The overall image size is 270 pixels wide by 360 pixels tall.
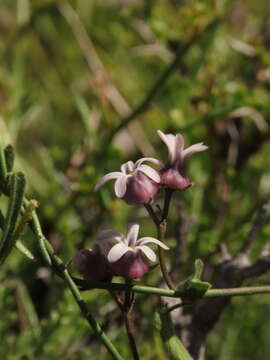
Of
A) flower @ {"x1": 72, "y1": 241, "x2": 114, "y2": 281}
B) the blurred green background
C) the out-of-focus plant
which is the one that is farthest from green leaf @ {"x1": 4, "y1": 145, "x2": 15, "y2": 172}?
the blurred green background

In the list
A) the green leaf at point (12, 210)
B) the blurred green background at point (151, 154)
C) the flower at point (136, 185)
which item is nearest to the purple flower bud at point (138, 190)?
the flower at point (136, 185)

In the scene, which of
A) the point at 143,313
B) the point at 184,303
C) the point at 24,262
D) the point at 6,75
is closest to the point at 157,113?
the point at 6,75

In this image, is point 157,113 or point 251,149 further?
point 157,113

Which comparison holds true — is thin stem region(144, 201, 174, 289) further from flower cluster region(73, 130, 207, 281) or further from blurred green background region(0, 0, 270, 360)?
blurred green background region(0, 0, 270, 360)

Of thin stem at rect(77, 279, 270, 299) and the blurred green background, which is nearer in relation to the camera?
thin stem at rect(77, 279, 270, 299)

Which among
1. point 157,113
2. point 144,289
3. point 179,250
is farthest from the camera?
point 157,113

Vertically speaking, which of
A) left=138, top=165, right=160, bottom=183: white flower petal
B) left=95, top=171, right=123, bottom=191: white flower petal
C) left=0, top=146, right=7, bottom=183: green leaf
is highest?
left=0, top=146, right=7, bottom=183: green leaf

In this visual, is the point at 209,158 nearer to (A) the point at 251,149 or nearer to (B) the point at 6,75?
(A) the point at 251,149

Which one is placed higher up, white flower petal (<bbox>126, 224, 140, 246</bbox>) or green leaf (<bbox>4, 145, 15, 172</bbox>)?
green leaf (<bbox>4, 145, 15, 172</bbox>)

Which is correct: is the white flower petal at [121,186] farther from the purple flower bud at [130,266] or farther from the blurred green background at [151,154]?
the blurred green background at [151,154]
